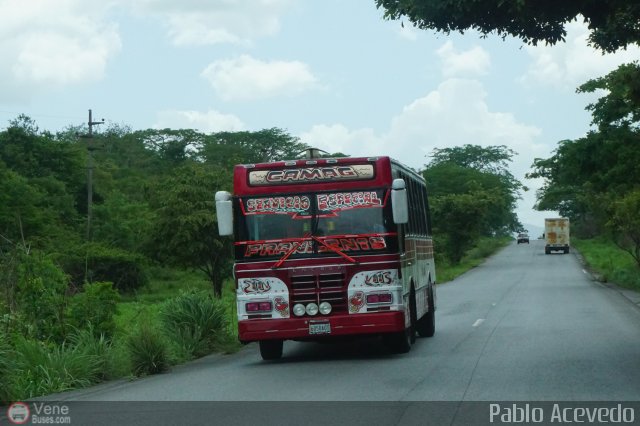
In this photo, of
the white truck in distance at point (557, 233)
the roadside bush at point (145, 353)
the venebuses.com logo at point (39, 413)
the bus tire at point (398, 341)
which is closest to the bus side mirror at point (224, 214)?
the roadside bush at point (145, 353)

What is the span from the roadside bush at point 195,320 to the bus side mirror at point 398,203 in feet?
15.3

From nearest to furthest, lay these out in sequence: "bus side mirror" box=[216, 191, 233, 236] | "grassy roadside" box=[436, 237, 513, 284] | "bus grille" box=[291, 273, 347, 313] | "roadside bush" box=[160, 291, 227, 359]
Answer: "bus side mirror" box=[216, 191, 233, 236]
"bus grille" box=[291, 273, 347, 313]
"roadside bush" box=[160, 291, 227, 359]
"grassy roadside" box=[436, 237, 513, 284]

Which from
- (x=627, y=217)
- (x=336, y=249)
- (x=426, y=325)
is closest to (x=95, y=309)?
(x=336, y=249)

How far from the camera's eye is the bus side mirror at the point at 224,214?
15711 millimetres

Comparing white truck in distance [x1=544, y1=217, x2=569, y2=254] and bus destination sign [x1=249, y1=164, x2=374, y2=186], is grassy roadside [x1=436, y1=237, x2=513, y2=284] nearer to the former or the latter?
white truck in distance [x1=544, y1=217, x2=569, y2=254]

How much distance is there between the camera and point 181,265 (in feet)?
152

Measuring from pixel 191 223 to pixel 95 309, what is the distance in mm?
26724

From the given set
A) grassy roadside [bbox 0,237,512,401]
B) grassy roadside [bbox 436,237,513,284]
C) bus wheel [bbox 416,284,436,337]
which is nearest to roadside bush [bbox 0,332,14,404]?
grassy roadside [bbox 0,237,512,401]

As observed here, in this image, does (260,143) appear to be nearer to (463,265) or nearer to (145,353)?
(463,265)

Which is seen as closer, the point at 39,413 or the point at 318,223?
the point at 39,413

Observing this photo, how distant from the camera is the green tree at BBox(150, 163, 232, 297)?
4353 centimetres

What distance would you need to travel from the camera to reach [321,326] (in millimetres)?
15703

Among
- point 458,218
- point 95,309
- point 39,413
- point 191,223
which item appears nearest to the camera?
point 39,413

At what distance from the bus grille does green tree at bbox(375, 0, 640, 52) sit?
415cm
